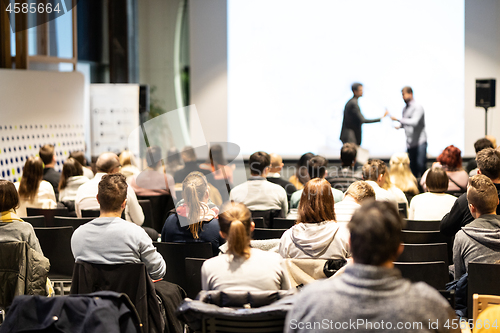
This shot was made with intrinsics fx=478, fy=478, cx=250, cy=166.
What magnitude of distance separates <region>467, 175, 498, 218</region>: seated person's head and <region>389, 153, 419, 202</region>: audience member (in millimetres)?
2308

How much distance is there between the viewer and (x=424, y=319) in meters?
1.33

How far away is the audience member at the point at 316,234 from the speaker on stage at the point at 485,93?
21.8 feet

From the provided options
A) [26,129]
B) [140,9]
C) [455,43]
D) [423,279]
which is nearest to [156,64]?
[140,9]

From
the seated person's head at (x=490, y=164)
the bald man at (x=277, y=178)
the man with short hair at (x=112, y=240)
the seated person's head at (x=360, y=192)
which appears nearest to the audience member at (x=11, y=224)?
the man with short hair at (x=112, y=240)

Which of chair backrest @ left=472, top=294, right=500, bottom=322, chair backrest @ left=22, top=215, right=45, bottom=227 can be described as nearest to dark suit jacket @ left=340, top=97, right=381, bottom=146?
chair backrest @ left=22, top=215, right=45, bottom=227

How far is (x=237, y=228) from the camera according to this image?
2.04 m

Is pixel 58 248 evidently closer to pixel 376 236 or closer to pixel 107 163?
pixel 107 163

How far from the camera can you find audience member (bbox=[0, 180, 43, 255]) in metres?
2.87

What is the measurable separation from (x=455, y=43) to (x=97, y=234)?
8.13 meters

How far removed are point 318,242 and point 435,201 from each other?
1715 millimetres

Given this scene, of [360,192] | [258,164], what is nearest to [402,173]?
[258,164]

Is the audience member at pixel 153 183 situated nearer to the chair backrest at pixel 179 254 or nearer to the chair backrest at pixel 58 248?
the chair backrest at pixel 58 248

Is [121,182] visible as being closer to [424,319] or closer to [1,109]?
[424,319]

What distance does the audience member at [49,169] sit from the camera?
17.9 ft
